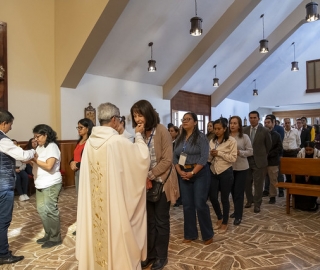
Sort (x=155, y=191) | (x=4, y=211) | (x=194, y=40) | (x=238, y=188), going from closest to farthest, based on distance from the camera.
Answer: (x=155, y=191) → (x=4, y=211) → (x=238, y=188) → (x=194, y=40)

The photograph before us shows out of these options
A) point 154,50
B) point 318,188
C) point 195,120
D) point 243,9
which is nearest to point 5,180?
point 195,120

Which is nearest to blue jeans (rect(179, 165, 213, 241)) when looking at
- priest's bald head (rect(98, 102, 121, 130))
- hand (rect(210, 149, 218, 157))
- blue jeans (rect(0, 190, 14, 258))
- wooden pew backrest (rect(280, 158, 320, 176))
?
hand (rect(210, 149, 218, 157))

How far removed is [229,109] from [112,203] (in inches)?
447

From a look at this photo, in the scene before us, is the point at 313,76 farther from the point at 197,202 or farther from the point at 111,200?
the point at 111,200

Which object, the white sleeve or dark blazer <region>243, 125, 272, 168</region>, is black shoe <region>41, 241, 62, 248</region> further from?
dark blazer <region>243, 125, 272, 168</region>

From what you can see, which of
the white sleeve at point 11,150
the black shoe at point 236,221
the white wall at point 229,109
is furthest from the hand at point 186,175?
the white wall at point 229,109

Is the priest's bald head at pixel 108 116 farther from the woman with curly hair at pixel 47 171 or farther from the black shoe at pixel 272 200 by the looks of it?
the black shoe at pixel 272 200

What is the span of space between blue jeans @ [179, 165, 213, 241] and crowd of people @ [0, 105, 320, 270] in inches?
0.4

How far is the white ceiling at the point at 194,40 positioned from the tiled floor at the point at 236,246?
4082mm

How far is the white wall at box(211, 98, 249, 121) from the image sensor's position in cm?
1176

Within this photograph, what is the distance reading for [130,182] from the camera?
2.10m

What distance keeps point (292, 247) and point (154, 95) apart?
21.3ft

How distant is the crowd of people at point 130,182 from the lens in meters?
2.04

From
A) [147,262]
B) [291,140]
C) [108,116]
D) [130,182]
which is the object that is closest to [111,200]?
[130,182]
